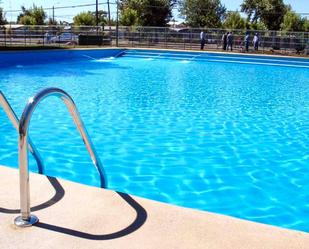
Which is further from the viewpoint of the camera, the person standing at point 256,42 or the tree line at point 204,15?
the tree line at point 204,15

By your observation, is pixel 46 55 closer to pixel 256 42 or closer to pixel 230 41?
pixel 230 41

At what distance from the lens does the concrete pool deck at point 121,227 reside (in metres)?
2.32

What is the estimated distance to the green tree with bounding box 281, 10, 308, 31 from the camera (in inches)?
1751

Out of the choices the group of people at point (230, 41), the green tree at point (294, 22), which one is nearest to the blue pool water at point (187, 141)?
the group of people at point (230, 41)

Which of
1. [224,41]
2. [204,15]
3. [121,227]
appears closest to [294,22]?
[204,15]

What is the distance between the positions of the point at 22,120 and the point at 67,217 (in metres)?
0.76

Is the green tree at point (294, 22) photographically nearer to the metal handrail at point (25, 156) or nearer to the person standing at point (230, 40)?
the person standing at point (230, 40)

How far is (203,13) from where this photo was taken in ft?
185

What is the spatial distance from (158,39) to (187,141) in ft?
81.7

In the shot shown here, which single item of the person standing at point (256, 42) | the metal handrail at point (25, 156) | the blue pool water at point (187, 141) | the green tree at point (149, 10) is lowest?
the blue pool water at point (187, 141)

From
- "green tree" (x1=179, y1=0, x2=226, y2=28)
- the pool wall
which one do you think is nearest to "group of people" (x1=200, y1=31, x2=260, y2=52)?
the pool wall

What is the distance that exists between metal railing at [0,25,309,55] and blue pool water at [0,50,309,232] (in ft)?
46.1

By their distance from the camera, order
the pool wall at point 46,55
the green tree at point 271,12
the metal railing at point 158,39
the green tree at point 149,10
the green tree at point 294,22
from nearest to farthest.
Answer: the pool wall at point 46,55 < the metal railing at point 158,39 < the green tree at point 294,22 < the green tree at point 149,10 < the green tree at point 271,12

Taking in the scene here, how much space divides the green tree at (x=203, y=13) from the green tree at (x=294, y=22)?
11.0 metres
